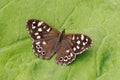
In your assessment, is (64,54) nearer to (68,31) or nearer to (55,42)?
(55,42)

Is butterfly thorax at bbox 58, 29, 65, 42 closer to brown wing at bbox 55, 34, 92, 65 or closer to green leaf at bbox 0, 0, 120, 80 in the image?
brown wing at bbox 55, 34, 92, 65

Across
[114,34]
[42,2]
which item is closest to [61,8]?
[42,2]

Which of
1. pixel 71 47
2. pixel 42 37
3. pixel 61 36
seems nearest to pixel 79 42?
pixel 71 47

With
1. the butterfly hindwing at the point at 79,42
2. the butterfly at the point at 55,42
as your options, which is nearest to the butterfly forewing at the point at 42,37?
the butterfly at the point at 55,42

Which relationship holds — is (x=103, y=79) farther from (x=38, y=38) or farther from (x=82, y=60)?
(x=38, y=38)

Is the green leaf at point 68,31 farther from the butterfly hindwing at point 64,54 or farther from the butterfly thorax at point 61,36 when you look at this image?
the butterfly thorax at point 61,36

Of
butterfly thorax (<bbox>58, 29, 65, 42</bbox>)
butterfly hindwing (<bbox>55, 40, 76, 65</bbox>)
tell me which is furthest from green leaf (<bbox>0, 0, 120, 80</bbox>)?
butterfly thorax (<bbox>58, 29, 65, 42</bbox>)

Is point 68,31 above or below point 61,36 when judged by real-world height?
below
